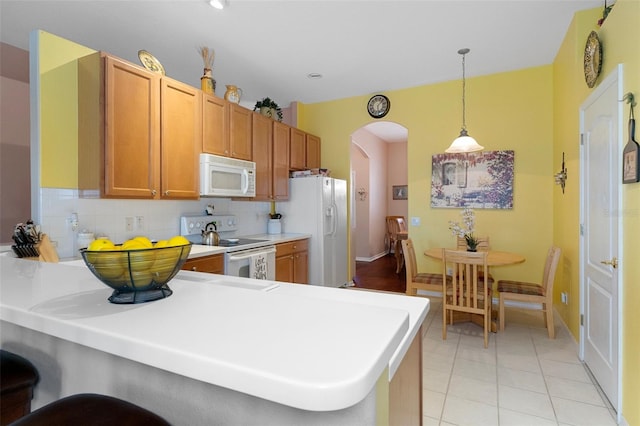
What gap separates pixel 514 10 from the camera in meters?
2.63

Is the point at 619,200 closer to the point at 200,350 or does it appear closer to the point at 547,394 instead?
the point at 547,394

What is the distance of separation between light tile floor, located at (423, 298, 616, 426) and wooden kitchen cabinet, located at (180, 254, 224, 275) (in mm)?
1923

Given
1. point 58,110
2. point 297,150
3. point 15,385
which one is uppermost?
point 297,150

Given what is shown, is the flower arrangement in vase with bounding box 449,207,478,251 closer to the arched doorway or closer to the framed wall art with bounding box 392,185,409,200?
the arched doorway

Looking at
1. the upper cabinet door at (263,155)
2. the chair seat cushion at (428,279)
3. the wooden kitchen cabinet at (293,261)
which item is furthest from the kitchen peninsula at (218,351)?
the upper cabinet door at (263,155)

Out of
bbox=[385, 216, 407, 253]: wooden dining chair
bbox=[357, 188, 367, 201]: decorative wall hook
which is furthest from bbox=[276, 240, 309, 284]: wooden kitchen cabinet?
bbox=[385, 216, 407, 253]: wooden dining chair

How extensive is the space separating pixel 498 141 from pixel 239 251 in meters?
3.27

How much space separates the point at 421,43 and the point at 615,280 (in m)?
2.57

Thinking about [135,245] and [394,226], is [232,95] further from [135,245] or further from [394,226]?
[394,226]

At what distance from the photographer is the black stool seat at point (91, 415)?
67 cm

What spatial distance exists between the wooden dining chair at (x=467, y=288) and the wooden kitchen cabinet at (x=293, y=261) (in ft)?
5.84

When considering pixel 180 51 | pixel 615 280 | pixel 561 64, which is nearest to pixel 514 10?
pixel 561 64

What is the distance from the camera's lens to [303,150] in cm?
461

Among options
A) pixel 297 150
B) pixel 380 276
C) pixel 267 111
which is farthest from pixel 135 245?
pixel 380 276
